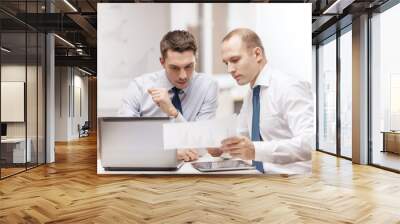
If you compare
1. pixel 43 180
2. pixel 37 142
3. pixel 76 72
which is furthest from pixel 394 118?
pixel 76 72

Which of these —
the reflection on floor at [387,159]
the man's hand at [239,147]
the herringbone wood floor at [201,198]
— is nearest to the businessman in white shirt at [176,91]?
the man's hand at [239,147]

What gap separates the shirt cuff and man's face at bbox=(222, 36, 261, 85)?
39.5 inches

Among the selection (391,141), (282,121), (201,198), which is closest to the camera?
(201,198)

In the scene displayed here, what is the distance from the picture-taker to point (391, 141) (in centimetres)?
746

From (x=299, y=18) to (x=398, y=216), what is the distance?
366cm

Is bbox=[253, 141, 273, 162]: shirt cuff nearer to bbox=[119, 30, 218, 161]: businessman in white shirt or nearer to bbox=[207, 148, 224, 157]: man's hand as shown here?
bbox=[207, 148, 224, 157]: man's hand

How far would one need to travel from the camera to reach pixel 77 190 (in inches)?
221

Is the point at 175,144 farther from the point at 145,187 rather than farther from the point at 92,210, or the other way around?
the point at 92,210

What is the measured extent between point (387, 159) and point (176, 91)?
420cm

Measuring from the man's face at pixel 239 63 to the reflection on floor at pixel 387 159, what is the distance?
10.2 ft

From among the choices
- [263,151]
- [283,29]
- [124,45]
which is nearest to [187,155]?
[263,151]

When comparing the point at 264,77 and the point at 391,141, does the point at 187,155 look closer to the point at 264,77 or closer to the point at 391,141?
the point at 264,77

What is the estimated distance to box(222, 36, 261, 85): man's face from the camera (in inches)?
259

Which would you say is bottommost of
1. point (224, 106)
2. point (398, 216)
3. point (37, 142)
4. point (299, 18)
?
point (398, 216)
